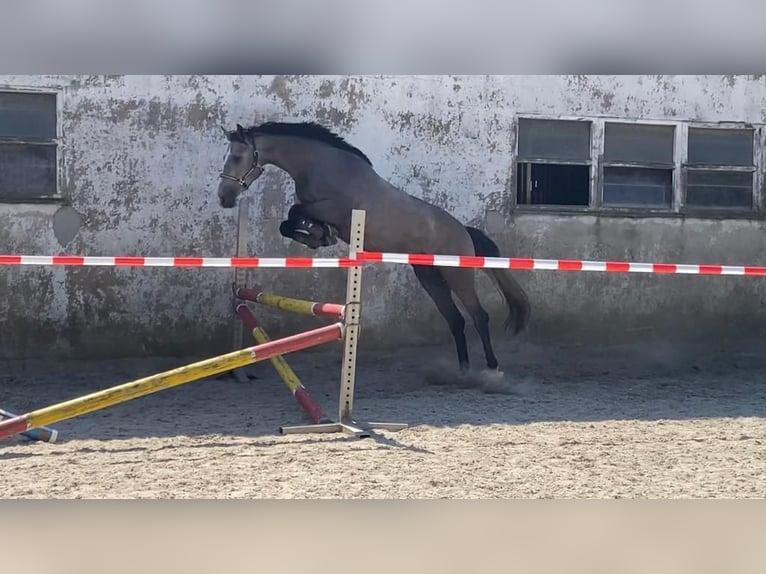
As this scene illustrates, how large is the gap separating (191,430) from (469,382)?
8.76 ft

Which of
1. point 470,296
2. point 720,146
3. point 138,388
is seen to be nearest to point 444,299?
point 470,296

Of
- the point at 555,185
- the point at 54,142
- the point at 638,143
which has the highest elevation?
the point at 638,143

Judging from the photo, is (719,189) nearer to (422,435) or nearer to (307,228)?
(307,228)

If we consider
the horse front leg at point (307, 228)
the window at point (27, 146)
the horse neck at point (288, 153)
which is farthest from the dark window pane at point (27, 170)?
the horse front leg at point (307, 228)

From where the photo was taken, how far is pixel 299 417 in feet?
18.7

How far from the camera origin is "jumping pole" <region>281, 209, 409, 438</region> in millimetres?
5133

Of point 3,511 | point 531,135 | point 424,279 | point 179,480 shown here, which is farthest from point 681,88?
point 3,511

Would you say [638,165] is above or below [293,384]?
above

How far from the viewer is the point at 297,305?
5.79 metres

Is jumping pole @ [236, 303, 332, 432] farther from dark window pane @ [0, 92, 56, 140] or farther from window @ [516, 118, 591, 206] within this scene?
window @ [516, 118, 591, 206]

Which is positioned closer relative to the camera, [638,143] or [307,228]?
[307,228]

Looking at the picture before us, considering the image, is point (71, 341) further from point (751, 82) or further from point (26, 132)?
point (751, 82)

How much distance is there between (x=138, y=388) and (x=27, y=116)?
4.06 meters

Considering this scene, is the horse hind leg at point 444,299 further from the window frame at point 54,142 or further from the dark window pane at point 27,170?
the dark window pane at point 27,170
